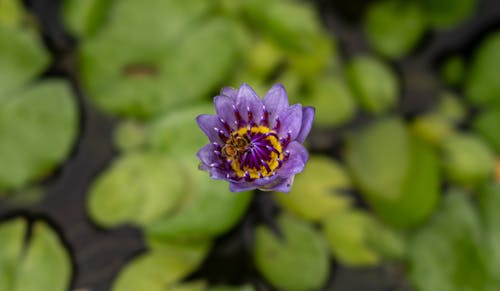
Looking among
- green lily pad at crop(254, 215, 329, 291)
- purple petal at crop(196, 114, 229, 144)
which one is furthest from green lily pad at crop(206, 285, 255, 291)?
purple petal at crop(196, 114, 229, 144)

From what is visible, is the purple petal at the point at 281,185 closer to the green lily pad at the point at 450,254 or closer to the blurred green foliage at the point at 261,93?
the blurred green foliage at the point at 261,93

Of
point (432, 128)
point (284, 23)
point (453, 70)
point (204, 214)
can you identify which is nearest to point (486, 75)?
point (453, 70)

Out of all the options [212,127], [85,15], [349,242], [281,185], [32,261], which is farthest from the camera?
[85,15]

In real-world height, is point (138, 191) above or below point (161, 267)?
above

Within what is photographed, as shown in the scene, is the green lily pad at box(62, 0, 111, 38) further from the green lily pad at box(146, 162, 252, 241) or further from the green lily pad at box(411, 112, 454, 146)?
the green lily pad at box(411, 112, 454, 146)

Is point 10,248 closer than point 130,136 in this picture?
Yes

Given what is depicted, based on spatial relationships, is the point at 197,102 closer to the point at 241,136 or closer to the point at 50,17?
the point at 241,136

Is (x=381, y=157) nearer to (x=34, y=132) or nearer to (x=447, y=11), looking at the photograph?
(x=447, y=11)

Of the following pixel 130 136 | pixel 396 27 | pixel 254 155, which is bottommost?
pixel 130 136

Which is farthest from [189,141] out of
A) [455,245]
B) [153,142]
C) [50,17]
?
[455,245]
